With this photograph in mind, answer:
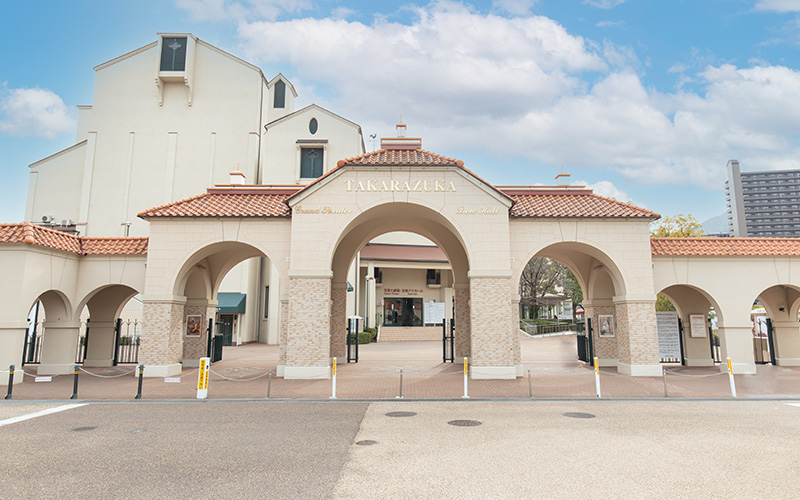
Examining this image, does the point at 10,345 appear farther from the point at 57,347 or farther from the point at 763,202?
the point at 763,202

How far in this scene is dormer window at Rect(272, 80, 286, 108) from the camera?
40.8m

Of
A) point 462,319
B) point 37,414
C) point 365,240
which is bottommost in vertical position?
point 37,414

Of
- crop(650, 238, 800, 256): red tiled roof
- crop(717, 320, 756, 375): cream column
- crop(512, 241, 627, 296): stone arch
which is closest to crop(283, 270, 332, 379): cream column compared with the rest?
crop(512, 241, 627, 296): stone arch

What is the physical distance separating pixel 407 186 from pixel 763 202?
20398cm

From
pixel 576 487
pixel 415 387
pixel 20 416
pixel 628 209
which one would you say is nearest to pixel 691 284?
pixel 628 209

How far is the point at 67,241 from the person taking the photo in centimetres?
1809

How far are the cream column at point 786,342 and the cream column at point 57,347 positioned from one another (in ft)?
97.6

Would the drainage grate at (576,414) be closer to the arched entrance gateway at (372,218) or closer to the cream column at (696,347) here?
the arched entrance gateway at (372,218)

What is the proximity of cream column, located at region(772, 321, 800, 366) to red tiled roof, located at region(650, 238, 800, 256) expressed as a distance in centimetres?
446

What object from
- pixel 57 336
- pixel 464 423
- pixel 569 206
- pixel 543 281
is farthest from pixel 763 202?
pixel 57 336

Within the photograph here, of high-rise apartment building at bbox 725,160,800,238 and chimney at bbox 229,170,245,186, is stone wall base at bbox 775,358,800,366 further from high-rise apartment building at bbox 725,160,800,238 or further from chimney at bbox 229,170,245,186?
high-rise apartment building at bbox 725,160,800,238

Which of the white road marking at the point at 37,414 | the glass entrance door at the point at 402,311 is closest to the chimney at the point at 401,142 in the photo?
the white road marking at the point at 37,414

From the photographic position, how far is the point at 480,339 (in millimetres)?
16656

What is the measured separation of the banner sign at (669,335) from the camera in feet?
68.2
